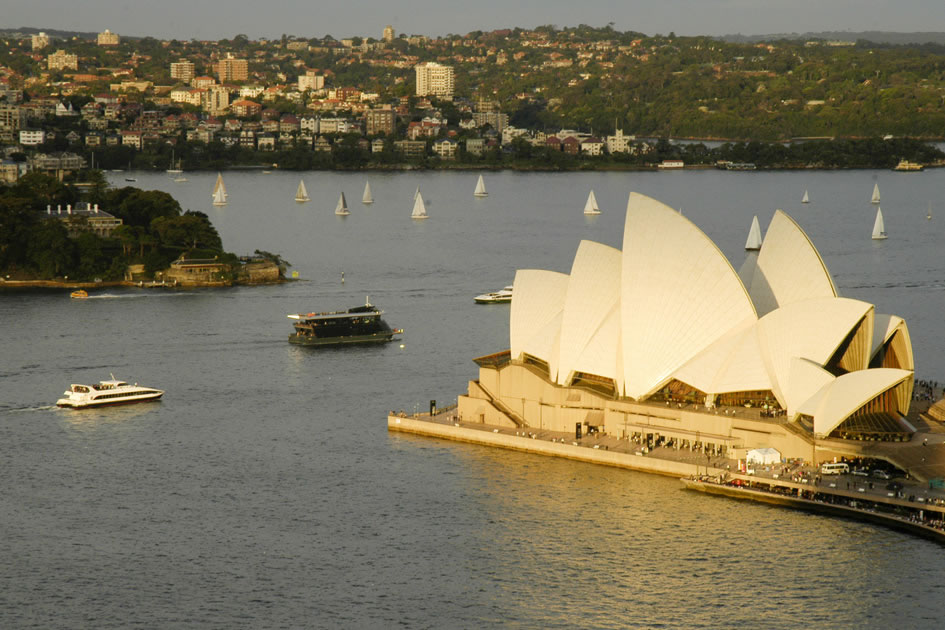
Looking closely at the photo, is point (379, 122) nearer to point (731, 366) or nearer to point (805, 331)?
point (731, 366)

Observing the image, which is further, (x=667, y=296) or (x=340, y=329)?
(x=340, y=329)

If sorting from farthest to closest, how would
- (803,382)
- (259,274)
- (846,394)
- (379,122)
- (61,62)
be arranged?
(61,62)
(379,122)
(259,274)
(803,382)
(846,394)

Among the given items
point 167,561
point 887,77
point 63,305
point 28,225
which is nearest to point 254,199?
point 28,225

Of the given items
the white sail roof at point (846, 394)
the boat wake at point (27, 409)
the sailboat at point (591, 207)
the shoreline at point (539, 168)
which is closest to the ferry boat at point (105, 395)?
the boat wake at point (27, 409)

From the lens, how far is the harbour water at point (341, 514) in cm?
2002

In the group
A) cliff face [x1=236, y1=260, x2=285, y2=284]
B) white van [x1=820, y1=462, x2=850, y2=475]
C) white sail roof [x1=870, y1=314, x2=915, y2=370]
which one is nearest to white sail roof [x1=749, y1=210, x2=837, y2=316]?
white sail roof [x1=870, y1=314, x2=915, y2=370]

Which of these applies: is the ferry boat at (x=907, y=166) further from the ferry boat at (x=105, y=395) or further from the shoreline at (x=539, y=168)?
the ferry boat at (x=105, y=395)

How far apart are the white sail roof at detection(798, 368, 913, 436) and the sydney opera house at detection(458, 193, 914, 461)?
0.07 feet

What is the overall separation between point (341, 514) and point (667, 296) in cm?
745

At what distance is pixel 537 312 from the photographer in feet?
95.1

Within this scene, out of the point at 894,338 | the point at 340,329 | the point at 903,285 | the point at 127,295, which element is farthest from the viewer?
the point at 127,295

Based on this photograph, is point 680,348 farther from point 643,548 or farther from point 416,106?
point 416,106


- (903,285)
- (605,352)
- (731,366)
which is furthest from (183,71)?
(731,366)

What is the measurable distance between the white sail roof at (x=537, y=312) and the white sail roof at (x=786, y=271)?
3.76m
